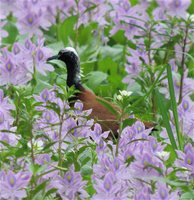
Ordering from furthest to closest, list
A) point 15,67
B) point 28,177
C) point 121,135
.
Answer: point 15,67
point 121,135
point 28,177

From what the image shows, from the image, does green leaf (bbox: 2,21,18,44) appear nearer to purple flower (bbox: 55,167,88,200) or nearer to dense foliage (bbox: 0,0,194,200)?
dense foliage (bbox: 0,0,194,200)

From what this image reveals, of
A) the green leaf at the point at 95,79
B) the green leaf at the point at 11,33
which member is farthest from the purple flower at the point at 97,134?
the green leaf at the point at 11,33

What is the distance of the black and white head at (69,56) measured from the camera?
5887mm

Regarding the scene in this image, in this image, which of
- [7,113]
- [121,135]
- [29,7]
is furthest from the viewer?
[29,7]

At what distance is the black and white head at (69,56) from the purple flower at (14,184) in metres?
2.69

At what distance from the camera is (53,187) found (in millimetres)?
3387

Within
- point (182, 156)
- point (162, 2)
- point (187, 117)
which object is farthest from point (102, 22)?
point (182, 156)

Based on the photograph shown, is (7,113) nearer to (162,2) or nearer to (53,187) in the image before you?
(53,187)

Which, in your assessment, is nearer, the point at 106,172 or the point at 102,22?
the point at 106,172

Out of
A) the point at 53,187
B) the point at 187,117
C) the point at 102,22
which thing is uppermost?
the point at 102,22

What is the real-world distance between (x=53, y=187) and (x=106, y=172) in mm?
221

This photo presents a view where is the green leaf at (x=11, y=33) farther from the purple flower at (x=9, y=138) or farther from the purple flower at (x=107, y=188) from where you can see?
the purple flower at (x=107, y=188)

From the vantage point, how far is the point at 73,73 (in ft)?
19.4

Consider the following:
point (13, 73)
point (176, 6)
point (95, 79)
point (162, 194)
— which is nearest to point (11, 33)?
point (95, 79)
